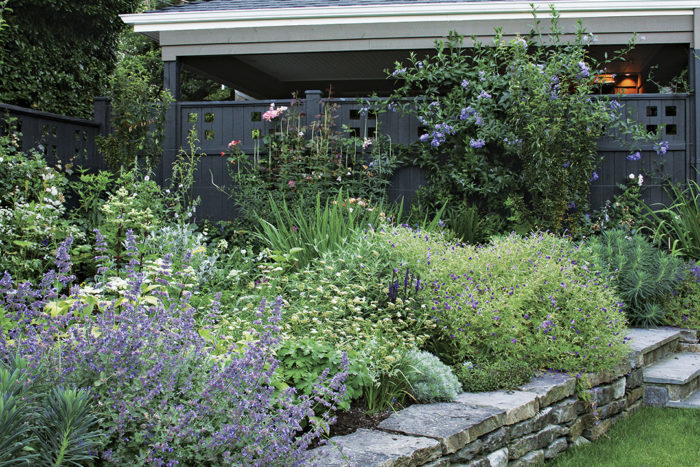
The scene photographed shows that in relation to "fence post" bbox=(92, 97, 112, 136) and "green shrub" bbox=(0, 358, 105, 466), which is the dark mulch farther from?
"fence post" bbox=(92, 97, 112, 136)

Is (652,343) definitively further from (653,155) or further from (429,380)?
(653,155)

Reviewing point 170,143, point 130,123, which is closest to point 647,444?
point 130,123

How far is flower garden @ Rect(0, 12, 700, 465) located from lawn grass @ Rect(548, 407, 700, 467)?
391mm

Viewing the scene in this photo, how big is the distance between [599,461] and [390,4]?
593 centimetres

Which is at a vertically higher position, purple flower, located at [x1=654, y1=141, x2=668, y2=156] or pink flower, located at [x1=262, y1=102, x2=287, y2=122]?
pink flower, located at [x1=262, y1=102, x2=287, y2=122]

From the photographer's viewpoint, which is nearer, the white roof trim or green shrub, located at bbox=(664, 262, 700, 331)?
green shrub, located at bbox=(664, 262, 700, 331)

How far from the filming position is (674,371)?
4.45 meters

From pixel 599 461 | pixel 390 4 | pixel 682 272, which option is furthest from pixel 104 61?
pixel 599 461

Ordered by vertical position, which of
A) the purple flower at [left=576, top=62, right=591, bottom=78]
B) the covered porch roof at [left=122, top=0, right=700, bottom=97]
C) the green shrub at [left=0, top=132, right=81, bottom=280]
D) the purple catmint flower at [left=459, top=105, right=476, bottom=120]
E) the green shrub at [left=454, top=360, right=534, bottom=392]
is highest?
the covered porch roof at [left=122, top=0, right=700, bottom=97]

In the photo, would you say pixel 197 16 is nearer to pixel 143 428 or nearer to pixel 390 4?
pixel 390 4

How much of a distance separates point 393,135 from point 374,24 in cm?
153

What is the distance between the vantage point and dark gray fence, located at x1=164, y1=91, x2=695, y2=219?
23.0 ft

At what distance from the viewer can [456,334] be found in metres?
3.56

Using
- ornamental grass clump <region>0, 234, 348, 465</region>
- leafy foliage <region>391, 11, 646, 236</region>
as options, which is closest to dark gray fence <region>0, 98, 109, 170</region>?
leafy foliage <region>391, 11, 646, 236</region>
